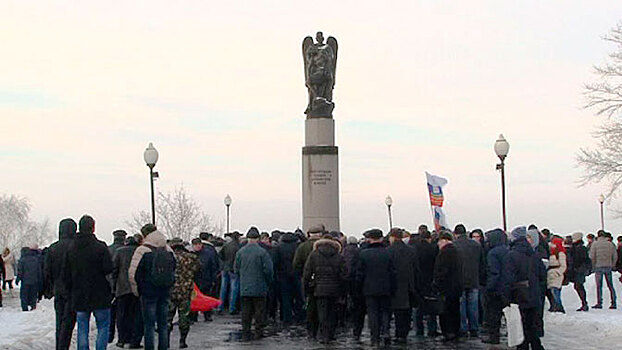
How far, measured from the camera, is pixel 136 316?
1598 cm

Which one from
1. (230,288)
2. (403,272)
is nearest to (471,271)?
(403,272)

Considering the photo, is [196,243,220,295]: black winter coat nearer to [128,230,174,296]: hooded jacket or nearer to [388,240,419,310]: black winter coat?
[388,240,419,310]: black winter coat

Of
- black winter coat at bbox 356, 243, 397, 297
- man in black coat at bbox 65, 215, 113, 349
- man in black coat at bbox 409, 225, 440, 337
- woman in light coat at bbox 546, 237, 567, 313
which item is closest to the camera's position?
man in black coat at bbox 65, 215, 113, 349

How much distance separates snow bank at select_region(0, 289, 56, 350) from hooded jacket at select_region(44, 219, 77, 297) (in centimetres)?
233

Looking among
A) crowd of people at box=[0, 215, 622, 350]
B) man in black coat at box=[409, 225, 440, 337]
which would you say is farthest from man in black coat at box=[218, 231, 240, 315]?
man in black coat at box=[409, 225, 440, 337]

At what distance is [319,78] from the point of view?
32250mm

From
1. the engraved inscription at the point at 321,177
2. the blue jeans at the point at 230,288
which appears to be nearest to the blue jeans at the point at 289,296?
the blue jeans at the point at 230,288

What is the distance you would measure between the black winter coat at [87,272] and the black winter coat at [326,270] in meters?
4.21

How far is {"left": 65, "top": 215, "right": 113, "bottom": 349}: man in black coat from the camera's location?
42.6ft

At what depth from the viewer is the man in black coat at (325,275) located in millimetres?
16141

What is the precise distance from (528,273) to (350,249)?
4.03m

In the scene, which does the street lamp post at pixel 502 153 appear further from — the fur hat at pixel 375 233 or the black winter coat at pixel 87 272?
the black winter coat at pixel 87 272

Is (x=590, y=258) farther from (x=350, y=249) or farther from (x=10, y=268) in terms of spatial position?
(x=10, y=268)

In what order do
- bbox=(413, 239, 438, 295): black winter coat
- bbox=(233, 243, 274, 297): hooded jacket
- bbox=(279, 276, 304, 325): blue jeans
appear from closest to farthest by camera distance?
bbox=(233, 243, 274, 297): hooded jacket < bbox=(413, 239, 438, 295): black winter coat < bbox=(279, 276, 304, 325): blue jeans
